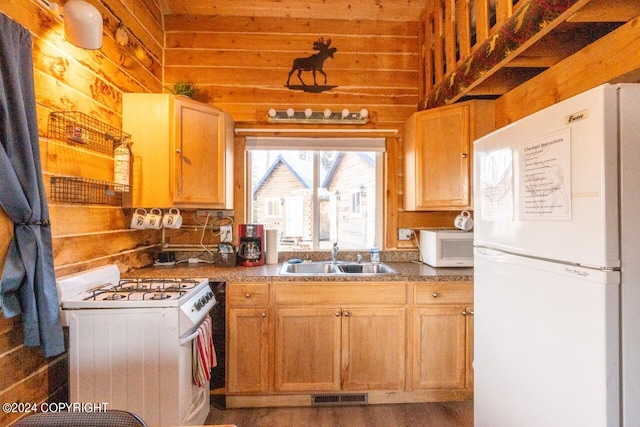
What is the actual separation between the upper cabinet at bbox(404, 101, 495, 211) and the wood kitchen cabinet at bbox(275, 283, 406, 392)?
0.76 meters

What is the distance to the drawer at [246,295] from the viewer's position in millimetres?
2059

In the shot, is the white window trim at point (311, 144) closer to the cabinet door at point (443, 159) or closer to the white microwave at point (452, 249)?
the cabinet door at point (443, 159)

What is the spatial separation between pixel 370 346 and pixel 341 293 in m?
0.40

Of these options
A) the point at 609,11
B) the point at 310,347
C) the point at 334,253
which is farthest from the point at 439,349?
the point at 609,11

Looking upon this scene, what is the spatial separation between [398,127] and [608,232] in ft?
6.66

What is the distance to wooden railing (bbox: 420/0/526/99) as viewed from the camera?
171 centimetres

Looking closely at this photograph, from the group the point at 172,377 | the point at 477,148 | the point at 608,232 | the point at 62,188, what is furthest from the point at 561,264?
the point at 62,188

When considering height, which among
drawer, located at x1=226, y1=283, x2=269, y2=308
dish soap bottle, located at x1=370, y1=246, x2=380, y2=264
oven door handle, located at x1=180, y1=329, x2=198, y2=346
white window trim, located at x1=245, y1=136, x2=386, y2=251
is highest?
white window trim, located at x1=245, y1=136, x2=386, y2=251

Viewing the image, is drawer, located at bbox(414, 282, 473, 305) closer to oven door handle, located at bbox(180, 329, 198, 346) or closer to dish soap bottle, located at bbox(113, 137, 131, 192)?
oven door handle, located at bbox(180, 329, 198, 346)

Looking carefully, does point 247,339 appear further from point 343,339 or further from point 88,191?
point 88,191

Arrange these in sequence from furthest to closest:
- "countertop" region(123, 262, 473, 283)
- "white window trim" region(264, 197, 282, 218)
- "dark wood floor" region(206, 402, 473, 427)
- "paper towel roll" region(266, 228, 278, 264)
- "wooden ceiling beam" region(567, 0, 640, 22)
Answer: "white window trim" region(264, 197, 282, 218) < "paper towel roll" region(266, 228, 278, 264) < "countertop" region(123, 262, 473, 283) < "dark wood floor" region(206, 402, 473, 427) < "wooden ceiling beam" region(567, 0, 640, 22)

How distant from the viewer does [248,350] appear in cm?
206

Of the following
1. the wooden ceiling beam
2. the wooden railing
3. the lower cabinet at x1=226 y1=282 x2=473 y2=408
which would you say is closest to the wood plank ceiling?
the wooden railing

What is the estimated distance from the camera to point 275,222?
2.83 meters
